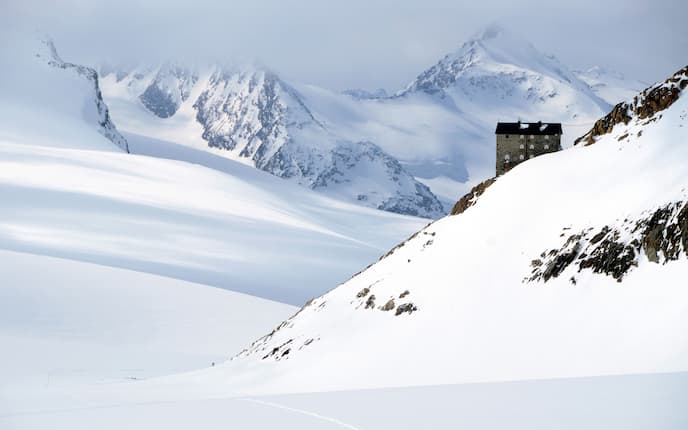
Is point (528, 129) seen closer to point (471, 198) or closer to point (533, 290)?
point (471, 198)

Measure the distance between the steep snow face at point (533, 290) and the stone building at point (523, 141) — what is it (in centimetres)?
1073

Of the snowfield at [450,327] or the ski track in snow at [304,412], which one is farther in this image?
the snowfield at [450,327]

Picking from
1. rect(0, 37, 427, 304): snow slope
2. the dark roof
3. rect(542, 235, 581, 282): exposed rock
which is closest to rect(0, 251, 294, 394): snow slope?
rect(0, 37, 427, 304): snow slope

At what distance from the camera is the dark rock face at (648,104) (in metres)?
46.1

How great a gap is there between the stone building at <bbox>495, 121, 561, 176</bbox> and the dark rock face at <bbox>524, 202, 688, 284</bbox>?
22.8 metres

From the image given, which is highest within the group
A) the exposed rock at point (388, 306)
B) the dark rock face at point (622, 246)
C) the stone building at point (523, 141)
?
the stone building at point (523, 141)

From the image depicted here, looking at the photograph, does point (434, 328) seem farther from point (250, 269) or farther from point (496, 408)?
point (250, 269)

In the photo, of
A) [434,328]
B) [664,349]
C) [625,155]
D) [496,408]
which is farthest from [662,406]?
[625,155]

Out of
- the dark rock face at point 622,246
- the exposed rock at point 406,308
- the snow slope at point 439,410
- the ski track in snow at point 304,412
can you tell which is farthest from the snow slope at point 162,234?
the snow slope at point 439,410

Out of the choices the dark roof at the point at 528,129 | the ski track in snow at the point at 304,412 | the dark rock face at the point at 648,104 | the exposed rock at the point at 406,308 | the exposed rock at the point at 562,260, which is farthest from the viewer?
the dark roof at the point at 528,129

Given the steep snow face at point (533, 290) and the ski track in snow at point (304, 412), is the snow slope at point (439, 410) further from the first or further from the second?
the steep snow face at point (533, 290)

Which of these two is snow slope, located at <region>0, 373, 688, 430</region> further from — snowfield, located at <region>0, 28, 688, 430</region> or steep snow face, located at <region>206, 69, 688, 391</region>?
steep snow face, located at <region>206, 69, 688, 391</region>

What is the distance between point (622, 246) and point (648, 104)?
51.1ft

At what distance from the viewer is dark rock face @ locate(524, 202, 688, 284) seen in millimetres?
32812
